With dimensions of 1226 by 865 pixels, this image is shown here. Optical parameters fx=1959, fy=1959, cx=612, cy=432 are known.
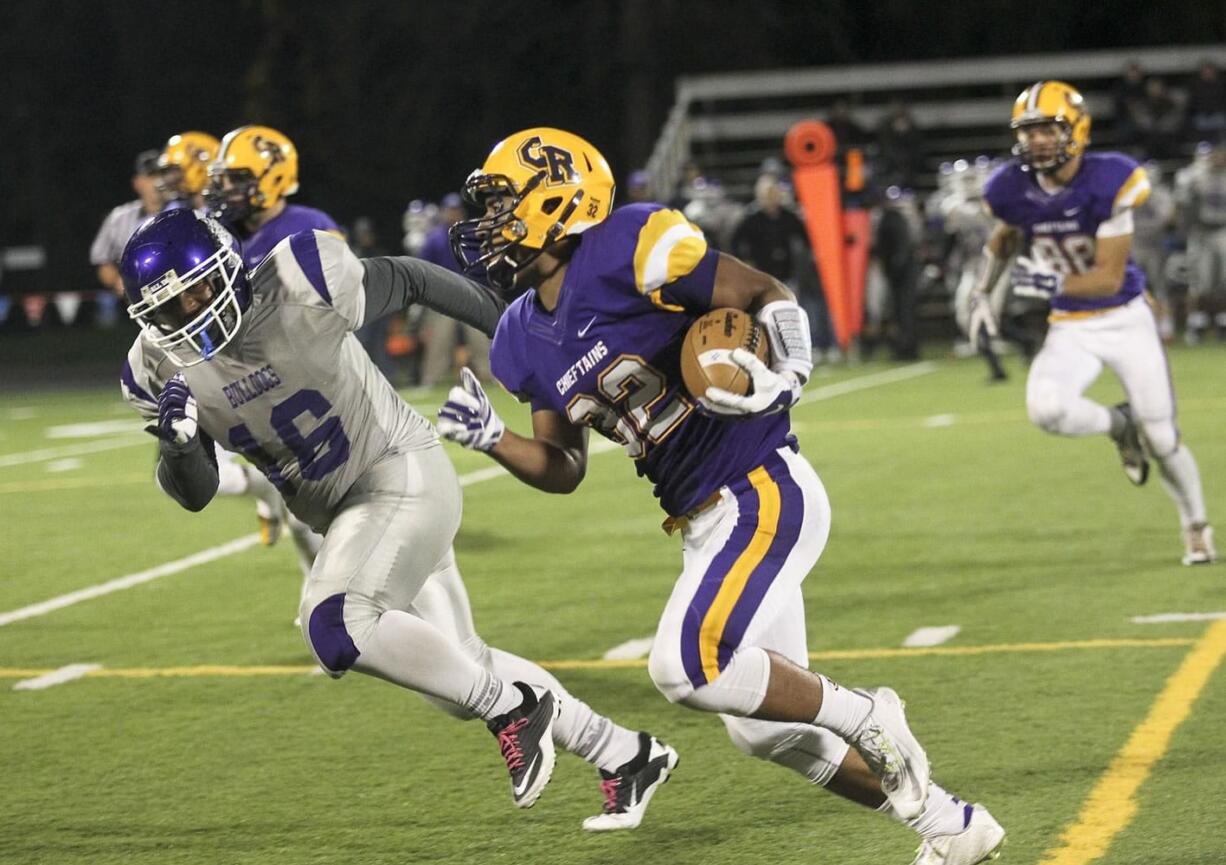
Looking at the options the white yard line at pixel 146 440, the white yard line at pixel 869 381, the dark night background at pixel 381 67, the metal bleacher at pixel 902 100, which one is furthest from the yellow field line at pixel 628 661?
the dark night background at pixel 381 67

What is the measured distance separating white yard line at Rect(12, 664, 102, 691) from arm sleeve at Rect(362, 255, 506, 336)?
2428mm

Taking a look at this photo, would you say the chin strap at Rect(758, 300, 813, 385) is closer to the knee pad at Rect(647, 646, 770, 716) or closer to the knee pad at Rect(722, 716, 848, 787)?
the knee pad at Rect(647, 646, 770, 716)

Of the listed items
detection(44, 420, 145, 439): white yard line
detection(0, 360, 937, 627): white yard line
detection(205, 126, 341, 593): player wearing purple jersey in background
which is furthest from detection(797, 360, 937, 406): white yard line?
detection(205, 126, 341, 593): player wearing purple jersey in background

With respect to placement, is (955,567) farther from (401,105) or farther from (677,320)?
(401,105)

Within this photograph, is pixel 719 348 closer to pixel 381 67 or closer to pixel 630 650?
pixel 630 650

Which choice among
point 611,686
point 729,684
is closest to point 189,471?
point 729,684

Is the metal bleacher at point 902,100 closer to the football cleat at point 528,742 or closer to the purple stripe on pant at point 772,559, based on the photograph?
the football cleat at point 528,742

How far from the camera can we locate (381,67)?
2906 cm

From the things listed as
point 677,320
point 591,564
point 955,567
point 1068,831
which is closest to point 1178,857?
point 1068,831

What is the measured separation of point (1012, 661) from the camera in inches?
241

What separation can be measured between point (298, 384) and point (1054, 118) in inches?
156

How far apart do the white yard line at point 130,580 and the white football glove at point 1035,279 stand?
3.90 metres

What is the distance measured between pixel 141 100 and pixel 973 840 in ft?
92.6

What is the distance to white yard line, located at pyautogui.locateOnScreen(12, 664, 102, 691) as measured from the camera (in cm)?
653
